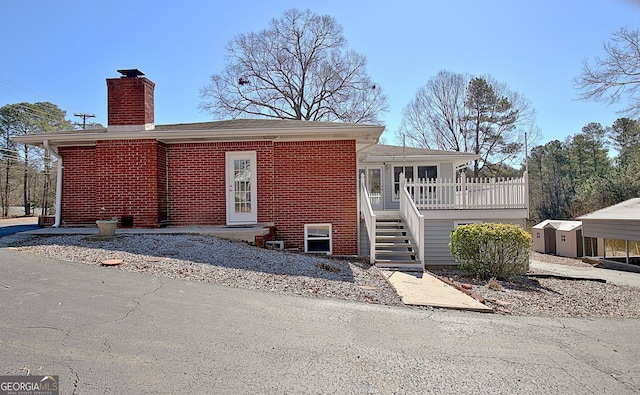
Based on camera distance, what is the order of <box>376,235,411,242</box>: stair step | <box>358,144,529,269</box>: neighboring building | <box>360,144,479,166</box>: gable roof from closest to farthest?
<box>376,235,411,242</box>: stair step < <box>358,144,529,269</box>: neighboring building < <box>360,144,479,166</box>: gable roof

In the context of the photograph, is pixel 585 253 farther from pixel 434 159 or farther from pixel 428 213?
pixel 428 213

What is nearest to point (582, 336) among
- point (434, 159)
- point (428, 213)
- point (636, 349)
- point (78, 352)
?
point (636, 349)

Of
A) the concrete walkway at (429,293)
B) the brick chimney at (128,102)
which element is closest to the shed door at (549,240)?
the concrete walkway at (429,293)

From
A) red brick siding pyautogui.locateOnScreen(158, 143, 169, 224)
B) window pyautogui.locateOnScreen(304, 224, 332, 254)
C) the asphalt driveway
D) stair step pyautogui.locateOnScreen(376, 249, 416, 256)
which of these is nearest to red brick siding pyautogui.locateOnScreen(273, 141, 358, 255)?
window pyautogui.locateOnScreen(304, 224, 332, 254)

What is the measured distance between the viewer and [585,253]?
782 inches

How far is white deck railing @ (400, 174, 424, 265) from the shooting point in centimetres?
950

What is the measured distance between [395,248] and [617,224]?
11693 millimetres

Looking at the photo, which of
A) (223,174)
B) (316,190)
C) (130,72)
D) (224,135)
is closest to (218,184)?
(223,174)

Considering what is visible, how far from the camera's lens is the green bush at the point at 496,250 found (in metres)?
8.77

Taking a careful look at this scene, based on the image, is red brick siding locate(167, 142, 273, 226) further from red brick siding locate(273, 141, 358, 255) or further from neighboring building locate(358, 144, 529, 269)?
neighboring building locate(358, 144, 529, 269)

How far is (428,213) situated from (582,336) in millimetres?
7791

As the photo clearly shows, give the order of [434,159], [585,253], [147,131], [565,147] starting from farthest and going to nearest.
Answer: [565,147], [585,253], [434,159], [147,131]

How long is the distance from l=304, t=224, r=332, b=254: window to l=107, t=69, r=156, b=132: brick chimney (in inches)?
216

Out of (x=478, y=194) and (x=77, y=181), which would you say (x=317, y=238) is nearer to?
(x=478, y=194)
